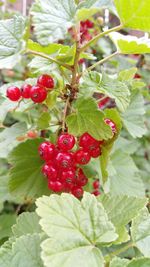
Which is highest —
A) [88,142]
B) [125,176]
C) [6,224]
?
[88,142]

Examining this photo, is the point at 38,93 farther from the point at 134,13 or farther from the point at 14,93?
the point at 134,13

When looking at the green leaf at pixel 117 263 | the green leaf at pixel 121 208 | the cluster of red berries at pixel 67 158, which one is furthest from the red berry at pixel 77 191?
the green leaf at pixel 117 263

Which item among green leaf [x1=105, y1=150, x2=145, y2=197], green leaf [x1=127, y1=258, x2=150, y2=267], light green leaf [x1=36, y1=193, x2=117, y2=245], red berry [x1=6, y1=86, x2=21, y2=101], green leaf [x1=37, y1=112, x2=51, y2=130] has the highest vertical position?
red berry [x1=6, y1=86, x2=21, y2=101]

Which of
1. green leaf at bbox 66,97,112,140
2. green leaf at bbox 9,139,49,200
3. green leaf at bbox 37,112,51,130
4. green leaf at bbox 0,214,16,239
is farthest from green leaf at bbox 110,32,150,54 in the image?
green leaf at bbox 0,214,16,239

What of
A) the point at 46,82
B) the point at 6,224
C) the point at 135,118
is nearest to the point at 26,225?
the point at 46,82

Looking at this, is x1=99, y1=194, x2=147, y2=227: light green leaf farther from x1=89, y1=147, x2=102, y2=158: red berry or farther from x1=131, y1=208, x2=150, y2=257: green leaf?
x1=89, y1=147, x2=102, y2=158: red berry

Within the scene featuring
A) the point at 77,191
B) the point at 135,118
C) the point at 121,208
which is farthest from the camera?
the point at 135,118

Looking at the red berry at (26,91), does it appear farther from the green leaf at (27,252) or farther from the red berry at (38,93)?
the green leaf at (27,252)
